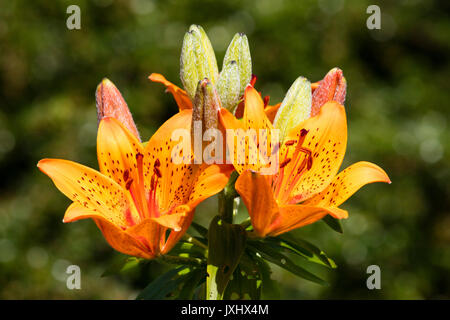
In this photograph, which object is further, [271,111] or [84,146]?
[84,146]

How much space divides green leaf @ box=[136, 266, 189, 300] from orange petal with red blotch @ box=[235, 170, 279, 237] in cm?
26

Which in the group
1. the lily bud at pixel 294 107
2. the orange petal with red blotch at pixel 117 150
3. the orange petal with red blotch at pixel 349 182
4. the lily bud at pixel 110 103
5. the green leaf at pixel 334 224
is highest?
the lily bud at pixel 110 103

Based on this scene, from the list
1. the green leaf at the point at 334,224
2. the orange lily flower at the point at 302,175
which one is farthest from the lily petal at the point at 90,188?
the green leaf at the point at 334,224

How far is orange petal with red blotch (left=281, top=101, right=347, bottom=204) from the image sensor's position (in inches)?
34.9

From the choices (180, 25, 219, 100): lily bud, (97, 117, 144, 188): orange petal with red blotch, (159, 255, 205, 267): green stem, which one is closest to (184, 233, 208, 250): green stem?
(159, 255, 205, 267): green stem

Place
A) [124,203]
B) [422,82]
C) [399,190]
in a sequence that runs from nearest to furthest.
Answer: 1. [124,203]
2. [399,190]
3. [422,82]

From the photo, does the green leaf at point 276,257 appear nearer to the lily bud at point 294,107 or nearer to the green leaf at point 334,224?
the green leaf at point 334,224

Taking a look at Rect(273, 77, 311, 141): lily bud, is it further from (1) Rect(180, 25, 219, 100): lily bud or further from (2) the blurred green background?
(2) the blurred green background

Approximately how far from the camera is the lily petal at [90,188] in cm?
84

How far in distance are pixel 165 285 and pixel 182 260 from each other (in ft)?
0.41
